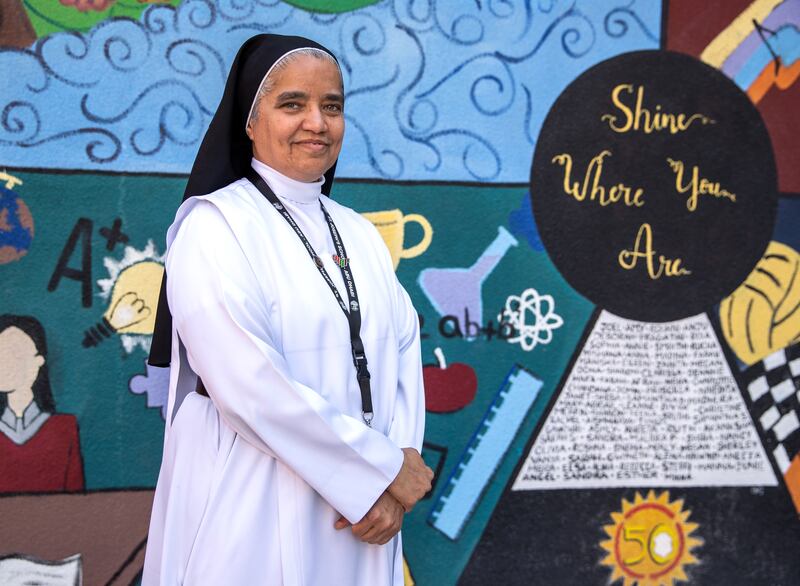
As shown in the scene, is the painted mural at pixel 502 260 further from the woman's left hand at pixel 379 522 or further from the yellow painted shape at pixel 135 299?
the woman's left hand at pixel 379 522

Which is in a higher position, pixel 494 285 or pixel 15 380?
pixel 494 285

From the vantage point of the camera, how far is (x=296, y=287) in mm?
2422

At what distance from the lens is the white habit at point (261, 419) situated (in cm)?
225

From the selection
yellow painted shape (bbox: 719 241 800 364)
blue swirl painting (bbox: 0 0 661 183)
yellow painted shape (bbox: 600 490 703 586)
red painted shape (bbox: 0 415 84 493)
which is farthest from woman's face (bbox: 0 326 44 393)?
yellow painted shape (bbox: 719 241 800 364)

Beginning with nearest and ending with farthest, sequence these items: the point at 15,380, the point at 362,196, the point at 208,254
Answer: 1. the point at 208,254
2. the point at 15,380
3. the point at 362,196

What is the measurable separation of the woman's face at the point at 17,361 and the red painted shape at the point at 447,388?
1.56 meters

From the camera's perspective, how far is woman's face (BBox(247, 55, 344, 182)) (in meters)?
2.48

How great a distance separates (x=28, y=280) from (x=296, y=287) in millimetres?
1571

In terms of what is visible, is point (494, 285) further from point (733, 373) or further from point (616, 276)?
point (733, 373)

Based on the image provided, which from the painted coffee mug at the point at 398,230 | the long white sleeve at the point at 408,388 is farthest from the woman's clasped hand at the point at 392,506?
the painted coffee mug at the point at 398,230

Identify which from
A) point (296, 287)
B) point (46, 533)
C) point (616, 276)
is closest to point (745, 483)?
point (616, 276)

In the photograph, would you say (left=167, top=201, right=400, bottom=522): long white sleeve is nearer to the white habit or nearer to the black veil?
the white habit

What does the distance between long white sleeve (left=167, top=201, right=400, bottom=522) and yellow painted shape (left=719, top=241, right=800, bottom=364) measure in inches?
96.9

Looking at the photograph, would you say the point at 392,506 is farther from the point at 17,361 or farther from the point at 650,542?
the point at 650,542
